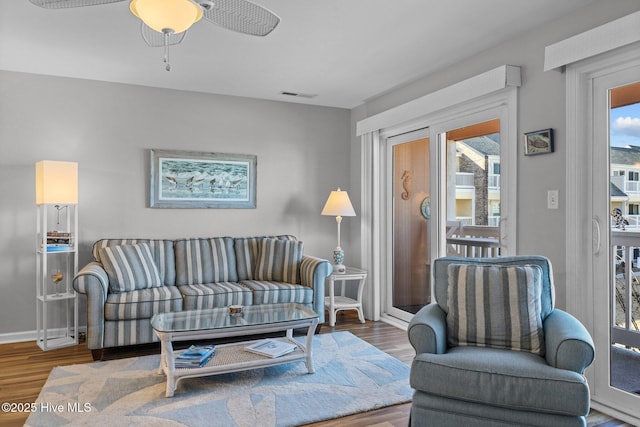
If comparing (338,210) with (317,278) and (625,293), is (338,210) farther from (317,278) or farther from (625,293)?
(625,293)

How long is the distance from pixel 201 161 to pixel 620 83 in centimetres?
360

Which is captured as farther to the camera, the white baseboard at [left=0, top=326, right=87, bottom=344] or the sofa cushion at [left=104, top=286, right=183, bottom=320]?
the white baseboard at [left=0, top=326, right=87, bottom=344]

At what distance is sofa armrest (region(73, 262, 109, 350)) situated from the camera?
129 inches

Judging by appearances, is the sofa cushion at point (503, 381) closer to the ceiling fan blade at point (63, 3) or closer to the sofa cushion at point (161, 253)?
the ceiling fan blade at point (63, 3)

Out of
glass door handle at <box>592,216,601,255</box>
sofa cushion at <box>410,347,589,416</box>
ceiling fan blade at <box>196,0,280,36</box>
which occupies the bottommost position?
sofa cushion at <box>410,347,589,416</box>

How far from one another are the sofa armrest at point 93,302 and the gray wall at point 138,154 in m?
0.98

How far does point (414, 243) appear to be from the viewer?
4.44m

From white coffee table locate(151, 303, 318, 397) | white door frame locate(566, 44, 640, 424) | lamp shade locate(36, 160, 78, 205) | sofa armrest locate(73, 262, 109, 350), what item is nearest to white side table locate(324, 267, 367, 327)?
white coffee table locate(151, 303, 318, 397)

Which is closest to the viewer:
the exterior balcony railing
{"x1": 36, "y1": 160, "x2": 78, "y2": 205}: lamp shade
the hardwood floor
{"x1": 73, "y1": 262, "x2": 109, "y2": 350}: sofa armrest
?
the hardwood floor

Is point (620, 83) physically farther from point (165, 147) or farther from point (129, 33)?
point (165, 147)

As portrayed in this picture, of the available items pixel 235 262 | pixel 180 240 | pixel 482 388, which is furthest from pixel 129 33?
pixel 482 388

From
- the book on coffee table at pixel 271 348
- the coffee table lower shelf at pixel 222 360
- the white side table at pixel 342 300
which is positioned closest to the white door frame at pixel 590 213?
the coffee table lower shelf at pixel 222 360

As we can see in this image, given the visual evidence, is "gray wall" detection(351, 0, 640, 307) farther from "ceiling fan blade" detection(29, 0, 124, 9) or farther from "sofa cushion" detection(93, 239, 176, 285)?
"sofa cushion" detection(93, 239, 176, 285)

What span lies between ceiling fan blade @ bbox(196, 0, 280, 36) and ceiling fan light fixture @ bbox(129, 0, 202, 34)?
14 centimetres
